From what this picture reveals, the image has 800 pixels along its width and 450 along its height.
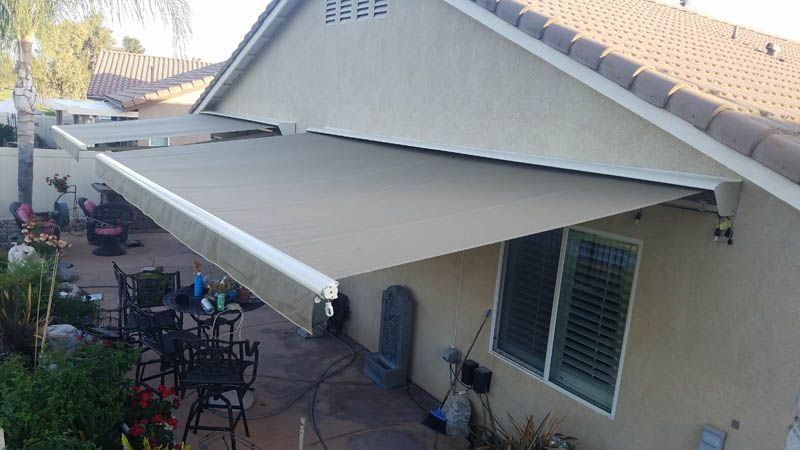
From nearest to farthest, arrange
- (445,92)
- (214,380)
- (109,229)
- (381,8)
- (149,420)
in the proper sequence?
(149,420), (214,380), (445,92), (381,8), (109,229)

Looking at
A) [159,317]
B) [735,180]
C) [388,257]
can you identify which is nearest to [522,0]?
[735,180]

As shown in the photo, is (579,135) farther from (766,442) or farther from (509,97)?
(766,442)

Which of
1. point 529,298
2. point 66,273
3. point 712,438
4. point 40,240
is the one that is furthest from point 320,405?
point 40,240

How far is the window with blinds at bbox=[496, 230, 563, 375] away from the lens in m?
8.37

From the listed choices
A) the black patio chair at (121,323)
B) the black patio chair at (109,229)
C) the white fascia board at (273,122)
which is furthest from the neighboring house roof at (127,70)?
the black patio chair at (121,323)

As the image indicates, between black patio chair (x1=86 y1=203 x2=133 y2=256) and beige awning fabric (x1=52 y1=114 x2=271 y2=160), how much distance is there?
10.5ft

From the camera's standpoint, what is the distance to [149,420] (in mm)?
7574

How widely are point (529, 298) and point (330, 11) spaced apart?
8.05 metres

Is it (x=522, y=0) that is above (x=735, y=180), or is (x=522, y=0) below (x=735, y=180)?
above

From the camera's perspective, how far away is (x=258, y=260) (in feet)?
15.8

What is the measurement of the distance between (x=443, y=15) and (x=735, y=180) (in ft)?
17.8

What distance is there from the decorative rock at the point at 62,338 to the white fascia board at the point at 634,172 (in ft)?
21.7

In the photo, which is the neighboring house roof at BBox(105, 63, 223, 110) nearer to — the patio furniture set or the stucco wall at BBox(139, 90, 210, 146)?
the stucco wall at BBox(139, 90, 210, 146)

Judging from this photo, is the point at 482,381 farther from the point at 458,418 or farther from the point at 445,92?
the point at 445,92
